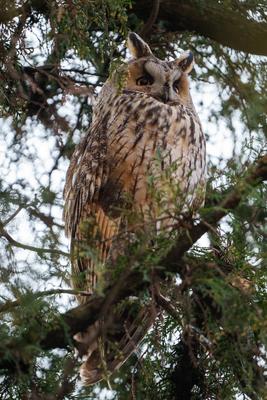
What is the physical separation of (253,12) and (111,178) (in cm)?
137

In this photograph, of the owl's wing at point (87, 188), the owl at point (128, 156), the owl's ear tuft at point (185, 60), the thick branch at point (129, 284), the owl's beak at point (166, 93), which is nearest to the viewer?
the thick branch at point (129, 284)

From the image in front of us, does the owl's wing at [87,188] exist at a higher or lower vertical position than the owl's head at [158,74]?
lower

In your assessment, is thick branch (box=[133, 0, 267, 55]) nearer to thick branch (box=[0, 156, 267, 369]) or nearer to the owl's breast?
the owl's breast

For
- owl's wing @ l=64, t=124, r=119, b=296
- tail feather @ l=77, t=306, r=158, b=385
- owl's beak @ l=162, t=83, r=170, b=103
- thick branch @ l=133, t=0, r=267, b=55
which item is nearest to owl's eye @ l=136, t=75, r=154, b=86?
owl's beak @ l=162, t=83, r=170, b=103

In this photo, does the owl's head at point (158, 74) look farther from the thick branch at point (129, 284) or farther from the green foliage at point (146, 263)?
the thick branch at point (129, 284)

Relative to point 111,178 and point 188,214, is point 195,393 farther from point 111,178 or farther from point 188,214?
point 188,214

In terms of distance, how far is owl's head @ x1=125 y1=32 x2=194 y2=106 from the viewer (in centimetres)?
433

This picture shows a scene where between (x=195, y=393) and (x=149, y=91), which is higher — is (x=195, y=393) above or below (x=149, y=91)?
below

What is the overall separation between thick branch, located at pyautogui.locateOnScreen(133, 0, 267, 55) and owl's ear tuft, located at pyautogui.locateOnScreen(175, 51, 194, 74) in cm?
19

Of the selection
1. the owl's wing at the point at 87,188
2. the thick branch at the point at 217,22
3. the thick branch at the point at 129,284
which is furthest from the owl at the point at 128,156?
the thick branch at the point at 129,284

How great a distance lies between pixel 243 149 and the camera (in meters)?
2.88

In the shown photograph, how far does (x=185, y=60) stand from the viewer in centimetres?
443

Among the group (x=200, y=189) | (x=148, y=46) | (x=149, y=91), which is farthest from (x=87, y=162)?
(x=200, y=189)

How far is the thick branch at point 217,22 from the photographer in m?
4.35
